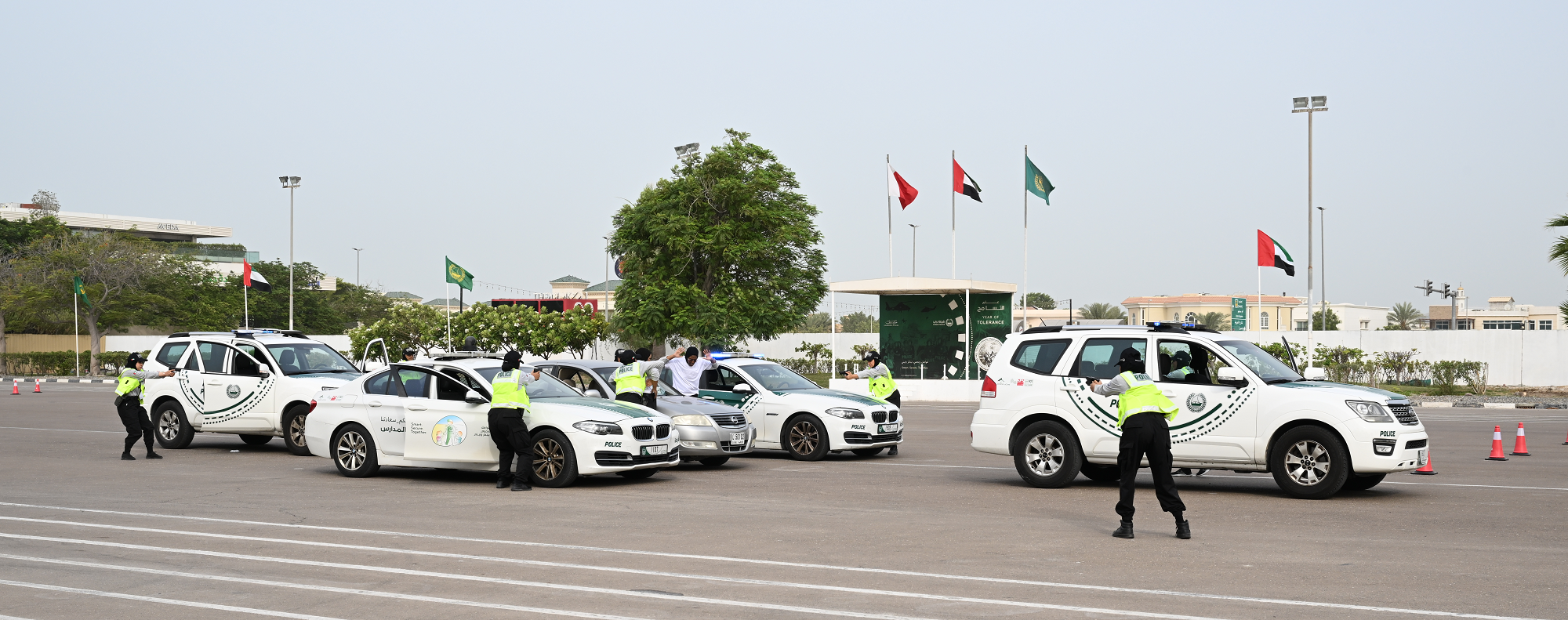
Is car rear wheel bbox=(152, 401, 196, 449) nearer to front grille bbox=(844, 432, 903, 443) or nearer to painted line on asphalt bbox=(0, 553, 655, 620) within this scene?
front grille bbox=(844, 432, 903, 443)

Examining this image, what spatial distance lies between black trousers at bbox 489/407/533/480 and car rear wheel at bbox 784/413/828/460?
4.77 meters

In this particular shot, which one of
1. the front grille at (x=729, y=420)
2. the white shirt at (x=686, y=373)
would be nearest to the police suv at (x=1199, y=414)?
the front grille at (x=729, y=420)

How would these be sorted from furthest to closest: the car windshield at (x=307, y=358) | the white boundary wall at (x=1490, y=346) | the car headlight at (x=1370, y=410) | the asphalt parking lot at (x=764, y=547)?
the white boundary wall at (x=1490, y=346)
the car windshield at (x=307, y=358)
the car headlight at (x=1370, y=410)
the asphalt parking lot at (x=764, y=547)

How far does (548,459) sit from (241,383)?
7.33 metres

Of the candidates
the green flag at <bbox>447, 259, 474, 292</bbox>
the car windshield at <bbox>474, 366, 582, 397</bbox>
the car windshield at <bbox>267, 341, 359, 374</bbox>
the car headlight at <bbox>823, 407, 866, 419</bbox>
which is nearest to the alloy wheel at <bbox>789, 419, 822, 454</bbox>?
the car headlight at <bbox>823, 407, 866, 419</bbox>

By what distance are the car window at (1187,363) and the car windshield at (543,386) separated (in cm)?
650

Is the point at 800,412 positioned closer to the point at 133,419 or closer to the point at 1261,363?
the point at 1261,363

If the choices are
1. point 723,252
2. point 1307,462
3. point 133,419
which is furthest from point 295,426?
point 723,252

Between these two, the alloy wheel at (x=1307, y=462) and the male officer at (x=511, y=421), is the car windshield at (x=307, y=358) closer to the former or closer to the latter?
the male officer at (x=511, y=421)

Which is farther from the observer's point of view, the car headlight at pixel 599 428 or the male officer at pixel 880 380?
the male officer at pixel 880 380

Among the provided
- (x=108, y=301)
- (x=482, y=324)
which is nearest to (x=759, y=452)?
(x=482, y=324)

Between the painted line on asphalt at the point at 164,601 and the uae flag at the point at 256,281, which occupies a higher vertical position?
the uae flag at the point at 256,281

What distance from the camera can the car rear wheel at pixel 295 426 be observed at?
734 inches

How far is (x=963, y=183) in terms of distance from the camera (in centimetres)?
3934
